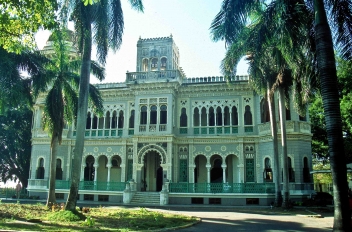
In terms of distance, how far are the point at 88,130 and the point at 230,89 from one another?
13387mm

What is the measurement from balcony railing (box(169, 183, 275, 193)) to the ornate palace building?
72 millimetres

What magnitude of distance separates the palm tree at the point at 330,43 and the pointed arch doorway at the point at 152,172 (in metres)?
17.9

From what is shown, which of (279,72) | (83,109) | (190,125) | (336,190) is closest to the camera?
(336,190)

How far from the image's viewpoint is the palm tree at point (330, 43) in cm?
934

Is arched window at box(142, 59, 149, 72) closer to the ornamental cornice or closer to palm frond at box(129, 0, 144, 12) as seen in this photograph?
the ornamental cornice

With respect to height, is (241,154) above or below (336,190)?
above

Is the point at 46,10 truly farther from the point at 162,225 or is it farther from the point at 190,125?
the point at 190,125

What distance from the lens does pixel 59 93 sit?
19.9 meters

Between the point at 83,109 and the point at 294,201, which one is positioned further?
the point at 294,201

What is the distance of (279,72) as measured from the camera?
20891 millimetres

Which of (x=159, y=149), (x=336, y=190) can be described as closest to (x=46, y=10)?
(x=336, y=190)

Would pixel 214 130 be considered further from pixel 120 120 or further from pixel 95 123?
pixel 95 123

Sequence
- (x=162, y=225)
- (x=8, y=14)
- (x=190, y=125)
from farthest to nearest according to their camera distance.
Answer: (x=190, y=125) < (x=162, y=225) < (x=8, y=14)

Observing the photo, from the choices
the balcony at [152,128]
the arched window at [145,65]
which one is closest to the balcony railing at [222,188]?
the balcony at [152,128]
